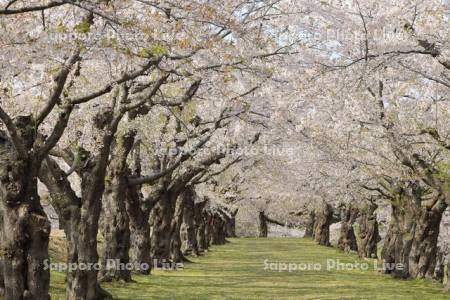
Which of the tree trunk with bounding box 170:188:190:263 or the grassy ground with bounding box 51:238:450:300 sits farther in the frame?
the tree trunk with bounding box 170:188:190:263

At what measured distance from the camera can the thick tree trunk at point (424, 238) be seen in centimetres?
2933

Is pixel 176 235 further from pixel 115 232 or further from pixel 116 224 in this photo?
pixel 116 224

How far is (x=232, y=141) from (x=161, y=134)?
3199mm

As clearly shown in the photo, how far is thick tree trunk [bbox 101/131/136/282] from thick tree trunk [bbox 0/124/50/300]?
827 cm

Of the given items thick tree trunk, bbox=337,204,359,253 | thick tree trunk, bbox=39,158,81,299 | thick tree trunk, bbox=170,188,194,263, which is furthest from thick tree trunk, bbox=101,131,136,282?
thick tree trunk, bbox=337,204,359,253

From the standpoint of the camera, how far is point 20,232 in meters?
12.6

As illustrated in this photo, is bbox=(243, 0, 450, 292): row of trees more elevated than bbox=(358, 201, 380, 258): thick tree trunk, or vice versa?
bbox=(243, 0, 450, 292): row of trees

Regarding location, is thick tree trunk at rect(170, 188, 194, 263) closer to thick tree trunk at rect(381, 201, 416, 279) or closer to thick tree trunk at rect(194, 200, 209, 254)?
thick tree trunk at rect(381, 201, 416, 279)

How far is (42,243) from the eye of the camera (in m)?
12.9

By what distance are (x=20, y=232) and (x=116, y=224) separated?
34.3ft

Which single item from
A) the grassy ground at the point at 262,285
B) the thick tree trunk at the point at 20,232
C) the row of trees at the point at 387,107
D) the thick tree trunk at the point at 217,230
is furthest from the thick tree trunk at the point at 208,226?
the thick tree trunk at the point at 20,232

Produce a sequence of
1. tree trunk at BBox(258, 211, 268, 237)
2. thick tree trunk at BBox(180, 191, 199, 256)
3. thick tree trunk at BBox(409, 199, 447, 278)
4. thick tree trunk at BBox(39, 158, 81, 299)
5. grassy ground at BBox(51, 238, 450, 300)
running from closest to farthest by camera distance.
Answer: thick tree trunk at BBox(39, 158, 81, 299)
grassy ground at BBox(51, 238, 450, 300)
thick tree trunk at BBox(409, 199, 447, 278)
thick tree trunk at BBox(180, 191, 199, 256)
tree trunk at BBox(258, 211, 268, 237)

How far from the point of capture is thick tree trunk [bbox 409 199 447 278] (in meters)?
29.3

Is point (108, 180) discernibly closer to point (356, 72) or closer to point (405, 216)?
point (356, 72)
